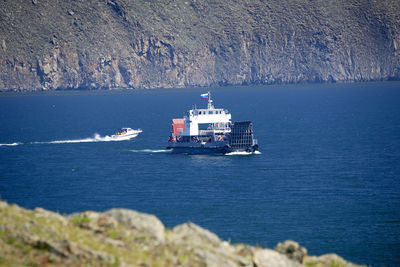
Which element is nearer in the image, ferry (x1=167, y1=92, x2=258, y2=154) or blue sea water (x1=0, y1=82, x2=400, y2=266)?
blue sea water (x1=0, y1=82, x2=400, y2=266)

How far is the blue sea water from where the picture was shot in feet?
154

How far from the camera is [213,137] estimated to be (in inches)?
3497

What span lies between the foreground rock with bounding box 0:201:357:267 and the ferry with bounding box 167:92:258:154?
61.1 m

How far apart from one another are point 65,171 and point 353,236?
3791cm

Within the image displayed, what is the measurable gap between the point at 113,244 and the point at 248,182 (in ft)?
151

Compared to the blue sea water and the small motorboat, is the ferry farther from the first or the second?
the small motorboat

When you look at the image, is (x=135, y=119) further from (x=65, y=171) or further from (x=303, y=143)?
(x=65, y=171)

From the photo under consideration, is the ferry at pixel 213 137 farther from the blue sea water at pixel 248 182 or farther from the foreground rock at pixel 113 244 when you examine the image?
the foreground rock at pixel 113 244

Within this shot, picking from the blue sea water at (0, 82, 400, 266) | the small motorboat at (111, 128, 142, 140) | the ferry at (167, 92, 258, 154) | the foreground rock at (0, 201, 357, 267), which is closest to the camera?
the foreground rock at (0, 201, 357, 267)

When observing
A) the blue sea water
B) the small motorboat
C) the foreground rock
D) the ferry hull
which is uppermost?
the foreground rock

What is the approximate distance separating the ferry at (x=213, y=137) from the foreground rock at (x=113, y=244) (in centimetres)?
6109

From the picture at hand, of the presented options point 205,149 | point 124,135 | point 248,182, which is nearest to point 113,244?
point 248,182

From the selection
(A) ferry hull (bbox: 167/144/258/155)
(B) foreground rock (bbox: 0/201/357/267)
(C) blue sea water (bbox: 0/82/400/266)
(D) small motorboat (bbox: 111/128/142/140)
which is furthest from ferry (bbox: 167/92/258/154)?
(B) foreground rock (bbox: 0/201/357/267)

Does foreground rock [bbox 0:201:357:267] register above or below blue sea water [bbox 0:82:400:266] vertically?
above
